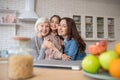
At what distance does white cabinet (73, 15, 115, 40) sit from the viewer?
4.21m

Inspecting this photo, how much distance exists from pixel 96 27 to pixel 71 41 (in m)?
2.79

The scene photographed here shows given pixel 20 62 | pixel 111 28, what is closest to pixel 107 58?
pixel 20 62

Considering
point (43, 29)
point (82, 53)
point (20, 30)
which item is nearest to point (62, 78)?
point (82, 53)

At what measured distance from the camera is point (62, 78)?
642 mm

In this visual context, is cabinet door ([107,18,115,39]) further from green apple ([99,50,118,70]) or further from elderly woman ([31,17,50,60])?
green apple ([99,50,118,70])

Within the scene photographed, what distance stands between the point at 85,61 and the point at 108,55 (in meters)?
0.09

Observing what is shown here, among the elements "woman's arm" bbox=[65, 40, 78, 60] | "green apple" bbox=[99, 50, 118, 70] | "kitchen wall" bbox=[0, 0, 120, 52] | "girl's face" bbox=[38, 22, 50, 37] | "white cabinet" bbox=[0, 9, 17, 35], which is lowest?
"woman's arm" bbox=[65, 40, 78, 60]

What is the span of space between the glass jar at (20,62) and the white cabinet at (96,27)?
11.8ft

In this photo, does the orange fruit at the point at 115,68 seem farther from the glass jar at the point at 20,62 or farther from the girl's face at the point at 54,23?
the girl's face at the point at 54,23

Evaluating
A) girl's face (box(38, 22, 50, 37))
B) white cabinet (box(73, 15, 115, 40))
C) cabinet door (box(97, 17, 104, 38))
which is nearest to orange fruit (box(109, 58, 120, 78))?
girl's face (box(38, 22, 50, 37))

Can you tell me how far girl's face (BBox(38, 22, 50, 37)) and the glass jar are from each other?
116 cm

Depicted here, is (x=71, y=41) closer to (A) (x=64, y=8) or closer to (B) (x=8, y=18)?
(B) (x=8, y=18)

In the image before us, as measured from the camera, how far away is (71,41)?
1.62 metres

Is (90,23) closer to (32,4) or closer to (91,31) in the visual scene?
(91,31)
